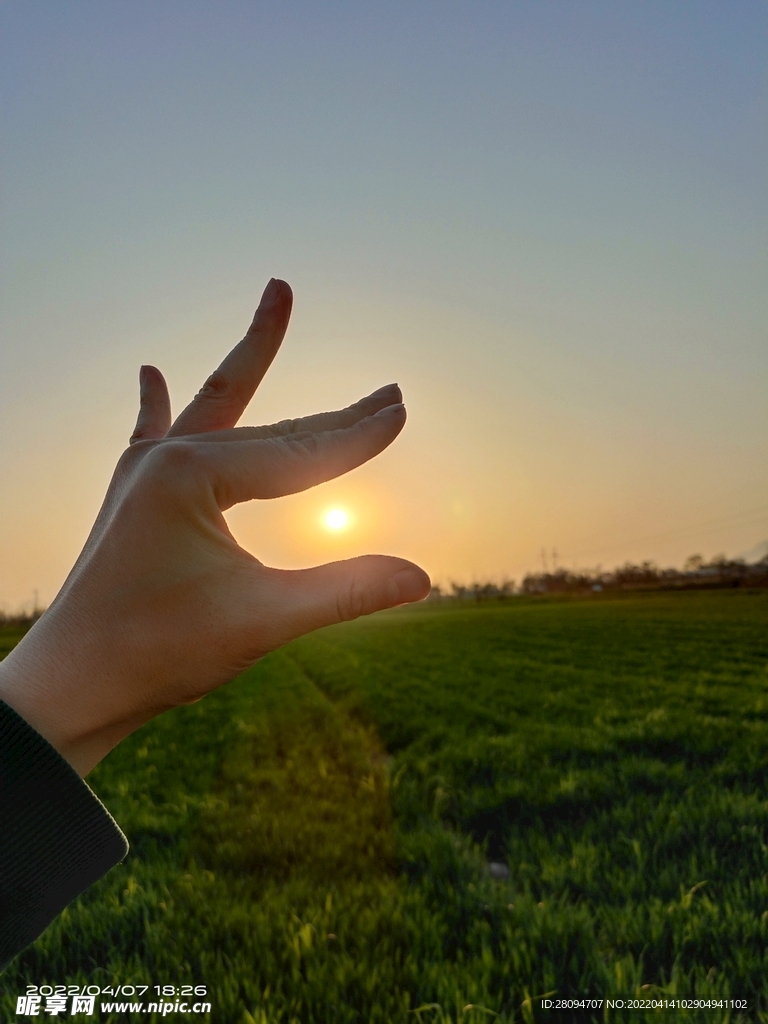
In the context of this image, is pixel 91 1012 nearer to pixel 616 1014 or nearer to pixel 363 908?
pixel 363 908

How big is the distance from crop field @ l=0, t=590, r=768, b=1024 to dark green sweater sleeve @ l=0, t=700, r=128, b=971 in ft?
6.60

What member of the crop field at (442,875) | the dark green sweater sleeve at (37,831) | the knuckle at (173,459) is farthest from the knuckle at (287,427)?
the crop field at (442,875)

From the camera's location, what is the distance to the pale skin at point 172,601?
4.75ft

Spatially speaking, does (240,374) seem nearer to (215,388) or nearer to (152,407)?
(215,388)

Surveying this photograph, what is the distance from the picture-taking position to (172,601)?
153cm

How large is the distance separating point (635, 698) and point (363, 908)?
8616mm

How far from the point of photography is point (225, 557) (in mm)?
1586

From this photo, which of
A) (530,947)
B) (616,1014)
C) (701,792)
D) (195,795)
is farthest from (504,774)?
(616,1014)

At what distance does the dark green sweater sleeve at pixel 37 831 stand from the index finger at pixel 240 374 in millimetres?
1176

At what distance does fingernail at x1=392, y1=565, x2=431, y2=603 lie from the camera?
1.58 metres

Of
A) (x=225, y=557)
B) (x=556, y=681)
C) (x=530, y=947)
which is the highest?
(x=225, y=557)

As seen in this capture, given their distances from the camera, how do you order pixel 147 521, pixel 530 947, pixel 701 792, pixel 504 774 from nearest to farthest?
pixel 147 521, pixel 530 947, pixel 701 792, pixel 504 774

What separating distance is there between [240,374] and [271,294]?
0.89 ft

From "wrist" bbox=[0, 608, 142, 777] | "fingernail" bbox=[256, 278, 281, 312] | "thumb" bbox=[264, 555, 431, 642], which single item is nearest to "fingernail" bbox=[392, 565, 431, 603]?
"thumb" bbox=[264, 555, 431, 642]
